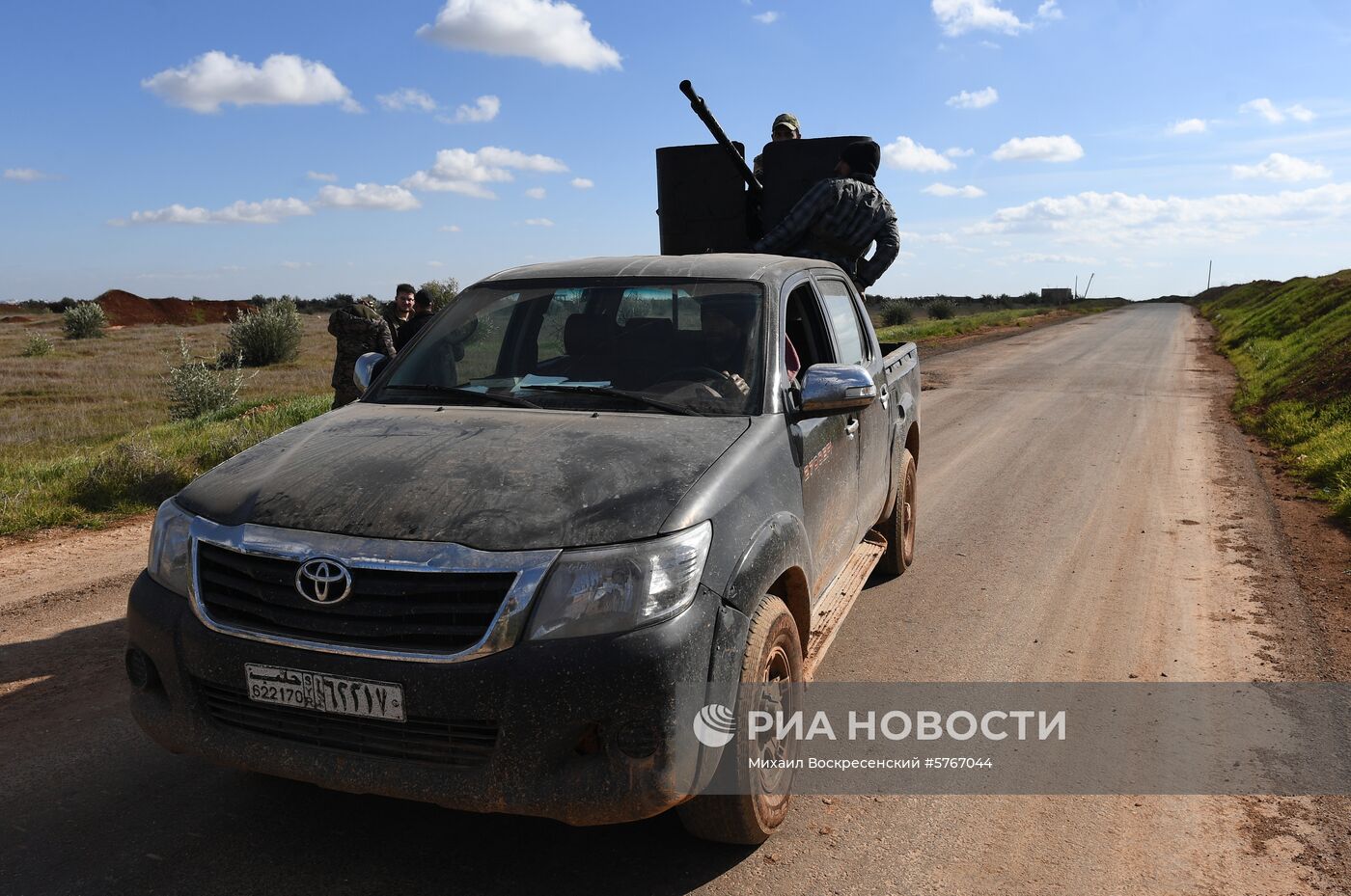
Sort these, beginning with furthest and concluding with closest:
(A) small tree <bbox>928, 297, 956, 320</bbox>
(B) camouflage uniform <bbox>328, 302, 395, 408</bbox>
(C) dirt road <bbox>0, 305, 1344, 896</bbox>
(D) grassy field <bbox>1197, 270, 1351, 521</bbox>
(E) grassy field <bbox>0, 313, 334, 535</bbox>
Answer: (A) small tree <bbox>928, 297, 956, 320</bbox> → (B) camouflage uniform <bbox>328, 302, 395, 408</bbox> → (D) grassy field <bbox>1197, 270, 1351, 521</bbox> → (E) grassy field <bbox>0, 313, 334, 535</bbox> → (C) dirt road <bbox>0, 305, 1344, 896</bbox>

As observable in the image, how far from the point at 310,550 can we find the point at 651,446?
3.45 feet

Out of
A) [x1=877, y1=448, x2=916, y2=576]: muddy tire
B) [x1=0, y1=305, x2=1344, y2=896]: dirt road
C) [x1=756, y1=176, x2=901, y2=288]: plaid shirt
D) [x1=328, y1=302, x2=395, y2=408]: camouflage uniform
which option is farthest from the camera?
[x1=328, y1=302, x2=395, y2=408]: camouflage uniform

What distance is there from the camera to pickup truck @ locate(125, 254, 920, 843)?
2.56 metres

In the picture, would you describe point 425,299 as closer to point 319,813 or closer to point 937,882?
point 319,813

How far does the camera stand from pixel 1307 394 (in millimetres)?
14055

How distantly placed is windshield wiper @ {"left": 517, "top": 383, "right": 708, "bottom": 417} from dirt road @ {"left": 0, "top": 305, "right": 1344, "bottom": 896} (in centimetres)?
140

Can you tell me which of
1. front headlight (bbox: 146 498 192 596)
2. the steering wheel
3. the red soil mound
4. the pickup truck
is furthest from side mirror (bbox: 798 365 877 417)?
the red soil mound

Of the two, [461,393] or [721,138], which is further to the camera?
[721,138]

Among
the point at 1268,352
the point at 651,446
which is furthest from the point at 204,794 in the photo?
the point at 1268,352

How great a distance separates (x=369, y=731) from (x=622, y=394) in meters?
1.51

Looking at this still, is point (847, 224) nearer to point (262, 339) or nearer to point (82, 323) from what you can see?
point (262, 339)

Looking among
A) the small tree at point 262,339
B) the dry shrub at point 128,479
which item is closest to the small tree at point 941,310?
the small tree at point 262,339

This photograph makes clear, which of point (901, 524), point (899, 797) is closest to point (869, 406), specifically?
point (901, 524)

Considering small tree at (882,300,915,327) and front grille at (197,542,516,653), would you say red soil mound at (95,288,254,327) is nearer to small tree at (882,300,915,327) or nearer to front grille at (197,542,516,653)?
small tree at (882,300,915,327)
